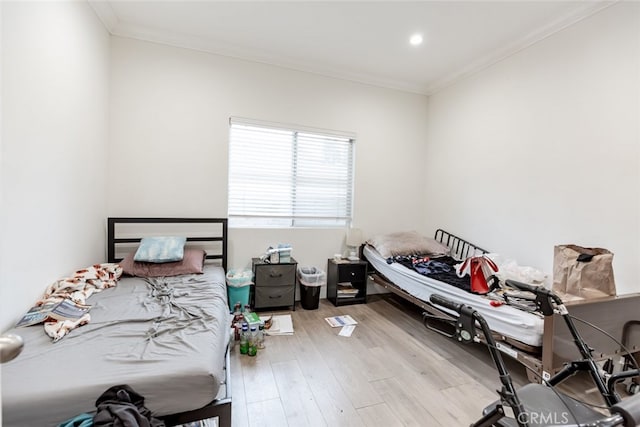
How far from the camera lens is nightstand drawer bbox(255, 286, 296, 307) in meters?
3.20

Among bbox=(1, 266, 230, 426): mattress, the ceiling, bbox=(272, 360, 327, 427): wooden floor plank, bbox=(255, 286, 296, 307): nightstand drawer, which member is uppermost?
the ceiling

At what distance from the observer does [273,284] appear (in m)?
3.24

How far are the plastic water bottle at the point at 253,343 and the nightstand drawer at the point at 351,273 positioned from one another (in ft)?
4.34

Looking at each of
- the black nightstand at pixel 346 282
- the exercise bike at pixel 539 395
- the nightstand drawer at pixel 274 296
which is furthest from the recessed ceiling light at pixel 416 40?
the nightstand drawer at pixel 274 296

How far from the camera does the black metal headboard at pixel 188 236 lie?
2.91 m

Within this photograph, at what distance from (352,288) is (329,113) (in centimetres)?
220

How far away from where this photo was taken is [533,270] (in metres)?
2.61

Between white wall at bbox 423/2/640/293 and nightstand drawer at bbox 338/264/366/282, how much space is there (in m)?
1.30

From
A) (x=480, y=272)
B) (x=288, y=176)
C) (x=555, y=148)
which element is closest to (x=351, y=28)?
(x=288, y=176)

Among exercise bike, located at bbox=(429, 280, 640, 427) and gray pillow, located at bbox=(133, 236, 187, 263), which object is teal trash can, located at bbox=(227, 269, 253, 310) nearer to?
gray pillow, located at bbox=(133, 236, 187, 263)

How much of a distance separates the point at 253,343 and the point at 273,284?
81 centimetres

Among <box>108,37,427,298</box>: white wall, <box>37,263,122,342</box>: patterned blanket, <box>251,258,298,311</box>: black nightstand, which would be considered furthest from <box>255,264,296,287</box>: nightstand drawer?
<box>37,263,122,342</box>: patterned blanket

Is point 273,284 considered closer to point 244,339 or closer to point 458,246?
point 244,339

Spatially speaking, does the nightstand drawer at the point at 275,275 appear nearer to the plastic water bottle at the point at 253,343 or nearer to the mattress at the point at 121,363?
the plastic water bottle at the point at 253,343
